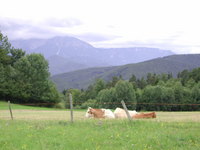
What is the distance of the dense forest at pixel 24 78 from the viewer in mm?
66625

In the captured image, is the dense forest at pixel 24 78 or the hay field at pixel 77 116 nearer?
the hay field at pixel 77 116

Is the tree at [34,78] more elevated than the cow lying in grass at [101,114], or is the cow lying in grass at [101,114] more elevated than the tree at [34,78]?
the tree at [34,78]

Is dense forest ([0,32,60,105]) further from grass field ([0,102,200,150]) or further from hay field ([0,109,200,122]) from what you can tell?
grass field ([0,102,200,150])

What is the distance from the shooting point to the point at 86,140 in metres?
11.3

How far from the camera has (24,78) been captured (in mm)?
71625

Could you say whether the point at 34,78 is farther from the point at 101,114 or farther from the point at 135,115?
→ the point at 135,115

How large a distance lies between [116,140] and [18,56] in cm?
6994

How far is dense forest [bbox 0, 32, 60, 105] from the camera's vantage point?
66625 mm

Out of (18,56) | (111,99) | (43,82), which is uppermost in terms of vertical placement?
(18,56)

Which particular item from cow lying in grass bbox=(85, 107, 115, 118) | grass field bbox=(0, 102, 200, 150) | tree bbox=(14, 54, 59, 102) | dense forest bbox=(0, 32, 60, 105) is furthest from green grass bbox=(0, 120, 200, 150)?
tree bbox=(14, 54, 59, 102)

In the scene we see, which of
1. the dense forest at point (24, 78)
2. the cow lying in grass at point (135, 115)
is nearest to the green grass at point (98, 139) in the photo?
the cow lying in grass at point (135, 115)

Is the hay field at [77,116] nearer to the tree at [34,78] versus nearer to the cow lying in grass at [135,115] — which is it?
the cow lying in grass at [135,115]

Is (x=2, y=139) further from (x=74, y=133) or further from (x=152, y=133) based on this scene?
(x=152, y=133)

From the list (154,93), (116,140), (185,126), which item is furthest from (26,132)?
(154,93)
